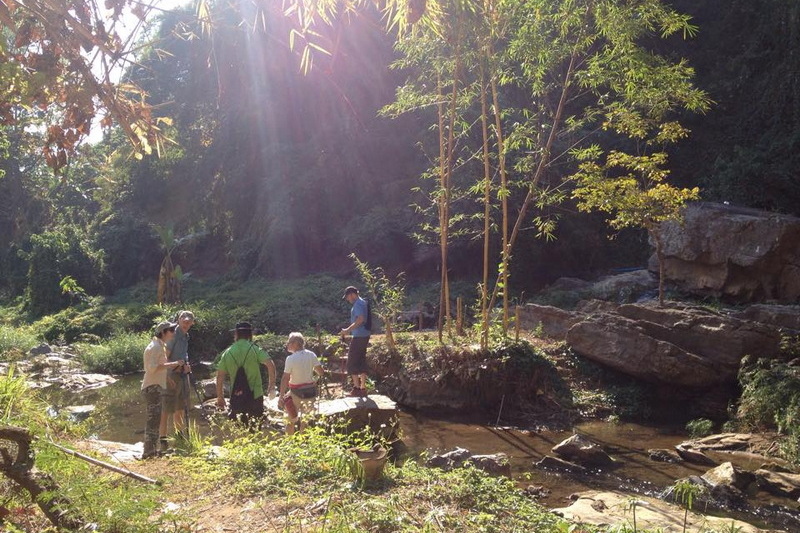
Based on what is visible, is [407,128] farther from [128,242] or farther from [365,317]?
[365,317]

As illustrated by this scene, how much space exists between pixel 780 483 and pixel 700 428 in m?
2.86

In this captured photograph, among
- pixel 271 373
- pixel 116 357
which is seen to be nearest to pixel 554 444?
pixel 271 373

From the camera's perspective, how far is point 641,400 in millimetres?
11836

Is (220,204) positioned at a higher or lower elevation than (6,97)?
higher

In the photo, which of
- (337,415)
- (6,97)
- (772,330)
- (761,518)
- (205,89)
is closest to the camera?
(6,97)

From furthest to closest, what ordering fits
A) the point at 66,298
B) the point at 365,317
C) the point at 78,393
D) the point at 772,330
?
the point at 66,298 < the point at 78,393 < the point at 772,330 < the point at 365,317

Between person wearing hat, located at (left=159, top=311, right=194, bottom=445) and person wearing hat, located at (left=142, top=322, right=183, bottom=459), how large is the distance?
0.44ft

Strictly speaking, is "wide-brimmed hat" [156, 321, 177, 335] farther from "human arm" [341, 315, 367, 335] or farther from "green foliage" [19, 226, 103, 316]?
"green foliage" [19, 226, 103, 316]

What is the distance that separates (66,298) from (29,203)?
29.0 ft

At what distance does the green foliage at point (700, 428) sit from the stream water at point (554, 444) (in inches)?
6.2

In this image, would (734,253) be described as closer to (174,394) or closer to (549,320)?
(549,320)

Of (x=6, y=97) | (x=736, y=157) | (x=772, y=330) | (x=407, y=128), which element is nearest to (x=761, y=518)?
(x=772, y=330)

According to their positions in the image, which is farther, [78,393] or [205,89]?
[205,89]

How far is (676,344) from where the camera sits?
12.1m
